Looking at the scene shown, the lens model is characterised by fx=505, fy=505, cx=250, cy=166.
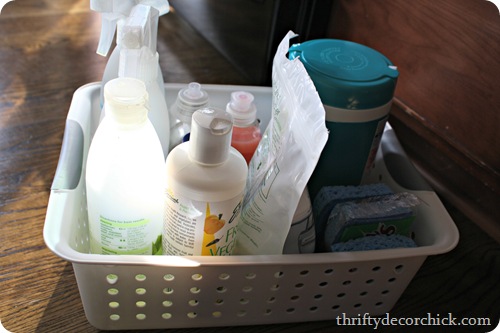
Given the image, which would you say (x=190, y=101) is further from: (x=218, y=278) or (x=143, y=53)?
(x=218, y=278)

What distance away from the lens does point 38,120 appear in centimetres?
70

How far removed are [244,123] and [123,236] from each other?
0.56 ft

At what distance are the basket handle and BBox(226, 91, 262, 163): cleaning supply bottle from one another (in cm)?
15

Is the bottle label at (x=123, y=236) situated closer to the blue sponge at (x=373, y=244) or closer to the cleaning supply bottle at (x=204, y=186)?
the cleaning supply bottle at (x=204, y=186)

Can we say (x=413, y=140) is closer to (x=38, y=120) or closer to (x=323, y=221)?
(x=323, y=221)

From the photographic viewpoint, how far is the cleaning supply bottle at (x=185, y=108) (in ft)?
1.70

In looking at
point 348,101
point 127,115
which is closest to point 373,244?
point 348,101

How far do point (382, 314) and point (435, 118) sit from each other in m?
0.31

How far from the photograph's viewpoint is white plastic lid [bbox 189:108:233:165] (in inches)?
15.2

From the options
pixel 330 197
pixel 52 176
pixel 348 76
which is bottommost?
pixel 52 176

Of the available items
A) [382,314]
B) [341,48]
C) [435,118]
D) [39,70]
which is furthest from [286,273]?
[39,70]

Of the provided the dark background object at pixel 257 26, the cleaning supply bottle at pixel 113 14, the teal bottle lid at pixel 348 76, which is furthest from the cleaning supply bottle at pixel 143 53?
the dark background object at pixel 257 26

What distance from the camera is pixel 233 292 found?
1.48 ft

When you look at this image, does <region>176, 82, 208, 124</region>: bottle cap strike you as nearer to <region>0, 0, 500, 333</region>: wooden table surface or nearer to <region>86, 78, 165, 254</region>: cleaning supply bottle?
<region>86, 78, 165, 254</region>: cleaning supply bottle
